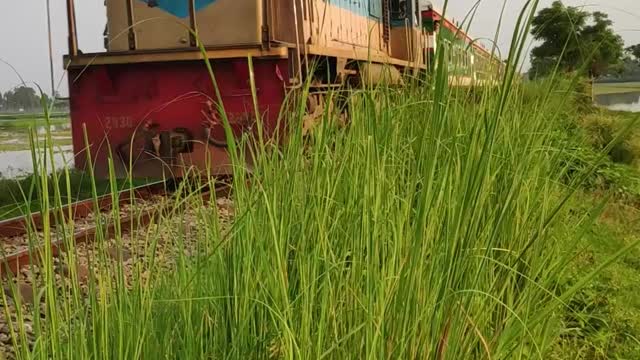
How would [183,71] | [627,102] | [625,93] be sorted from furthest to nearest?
1. [183,71]
2. [627,102]
3. [625,93]

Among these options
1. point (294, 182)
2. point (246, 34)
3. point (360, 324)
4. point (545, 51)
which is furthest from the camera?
point (246, 34)

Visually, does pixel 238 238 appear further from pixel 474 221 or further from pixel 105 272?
pixel 474 221

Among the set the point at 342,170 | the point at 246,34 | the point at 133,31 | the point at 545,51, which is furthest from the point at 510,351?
the point at 133,31

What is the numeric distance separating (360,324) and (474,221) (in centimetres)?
48

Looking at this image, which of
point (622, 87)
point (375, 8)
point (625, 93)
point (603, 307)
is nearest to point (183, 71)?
point (375, 8)

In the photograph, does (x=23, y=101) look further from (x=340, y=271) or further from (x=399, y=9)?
(x=399, y=9)

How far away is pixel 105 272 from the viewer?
1731mm

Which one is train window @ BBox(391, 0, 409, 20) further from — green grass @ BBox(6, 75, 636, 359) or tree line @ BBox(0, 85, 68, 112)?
tree line @ BBox(0, 85, 68, 112)

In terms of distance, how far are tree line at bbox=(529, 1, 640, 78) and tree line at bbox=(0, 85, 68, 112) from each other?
4.52 feet

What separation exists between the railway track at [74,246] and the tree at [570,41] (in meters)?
1.43

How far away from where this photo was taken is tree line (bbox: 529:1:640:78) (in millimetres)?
2447

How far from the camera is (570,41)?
10.2 feet

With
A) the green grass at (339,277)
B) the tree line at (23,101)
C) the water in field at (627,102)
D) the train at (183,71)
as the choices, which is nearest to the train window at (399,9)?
the train at (183,71)

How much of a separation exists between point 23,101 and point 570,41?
2.43 meters
